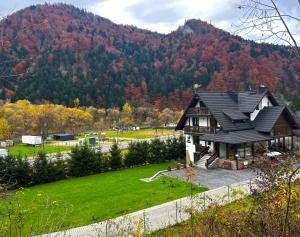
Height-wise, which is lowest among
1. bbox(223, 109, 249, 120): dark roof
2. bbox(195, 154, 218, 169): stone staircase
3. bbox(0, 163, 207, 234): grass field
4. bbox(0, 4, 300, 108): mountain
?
bbox(0, 163, 207, 234): grass field

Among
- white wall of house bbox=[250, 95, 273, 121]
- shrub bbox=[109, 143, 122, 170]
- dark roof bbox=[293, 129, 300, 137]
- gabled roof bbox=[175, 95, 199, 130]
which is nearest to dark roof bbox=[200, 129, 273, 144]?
white wall of house bbox=[250, 95, 273, 121]

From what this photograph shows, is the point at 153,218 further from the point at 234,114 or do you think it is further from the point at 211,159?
the point at 234,114

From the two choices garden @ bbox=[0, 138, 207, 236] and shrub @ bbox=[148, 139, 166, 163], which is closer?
garden @ bbox=[0, 138, 207, 236]

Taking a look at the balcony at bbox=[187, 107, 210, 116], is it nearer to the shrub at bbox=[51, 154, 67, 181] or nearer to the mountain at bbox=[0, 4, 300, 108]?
the shrub at bbox=[51, 154, 67, 181]

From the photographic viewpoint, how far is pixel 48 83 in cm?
11488

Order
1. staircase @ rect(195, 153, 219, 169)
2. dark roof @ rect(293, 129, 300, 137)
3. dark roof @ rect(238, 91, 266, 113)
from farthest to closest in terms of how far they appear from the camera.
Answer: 1. dark roof @ rect(293, 129, 300, 137)
2. dark roof @ rect(238, 91, 266, 113)
3. staircase @ rect(195, 153, 219, 169)

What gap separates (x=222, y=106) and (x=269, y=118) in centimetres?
434

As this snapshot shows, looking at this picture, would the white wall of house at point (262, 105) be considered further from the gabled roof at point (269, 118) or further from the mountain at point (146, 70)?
the mountain at point (146, 70)

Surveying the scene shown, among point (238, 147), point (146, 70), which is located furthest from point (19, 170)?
point (146, 70)

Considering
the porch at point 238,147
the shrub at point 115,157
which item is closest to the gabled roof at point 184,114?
the porch at point 238,147

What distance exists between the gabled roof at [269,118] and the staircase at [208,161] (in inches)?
195

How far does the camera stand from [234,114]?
2923cm

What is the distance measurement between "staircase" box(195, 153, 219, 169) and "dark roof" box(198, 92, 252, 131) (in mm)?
2737

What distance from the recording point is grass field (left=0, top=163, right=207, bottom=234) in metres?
16.1
